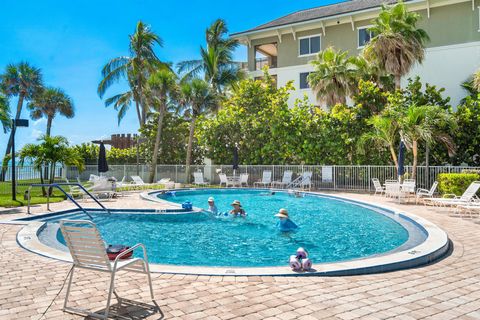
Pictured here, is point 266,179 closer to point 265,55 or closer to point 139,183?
point 139,183

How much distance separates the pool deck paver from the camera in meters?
3.57

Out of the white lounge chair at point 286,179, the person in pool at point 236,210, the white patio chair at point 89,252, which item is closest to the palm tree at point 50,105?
the white lounge chair at point 286,179

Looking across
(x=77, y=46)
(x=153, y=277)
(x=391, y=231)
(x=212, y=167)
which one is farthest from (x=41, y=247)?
(x=212, y=167)

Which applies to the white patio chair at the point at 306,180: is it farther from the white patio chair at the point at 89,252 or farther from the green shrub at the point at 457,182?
the white patio chair at the point at 89,252

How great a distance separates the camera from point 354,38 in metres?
27.6

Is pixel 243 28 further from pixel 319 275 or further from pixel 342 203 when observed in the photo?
pixel 319 275

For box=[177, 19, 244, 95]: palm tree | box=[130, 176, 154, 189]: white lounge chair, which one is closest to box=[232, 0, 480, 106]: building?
box=[177, 19, 244, 95]: palm tree

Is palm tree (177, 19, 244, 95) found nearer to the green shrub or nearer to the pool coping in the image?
the green shrub

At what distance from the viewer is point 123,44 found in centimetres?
2903

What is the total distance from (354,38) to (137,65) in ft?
55.1

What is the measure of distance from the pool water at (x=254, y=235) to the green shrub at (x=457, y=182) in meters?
3.56

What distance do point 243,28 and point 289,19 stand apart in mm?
4143

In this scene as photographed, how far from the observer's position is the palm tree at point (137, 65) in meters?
27.7

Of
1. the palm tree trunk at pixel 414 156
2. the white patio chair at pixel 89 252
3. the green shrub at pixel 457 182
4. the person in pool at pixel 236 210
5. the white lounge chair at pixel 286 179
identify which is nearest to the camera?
the white patio chair at pixel 89 252
